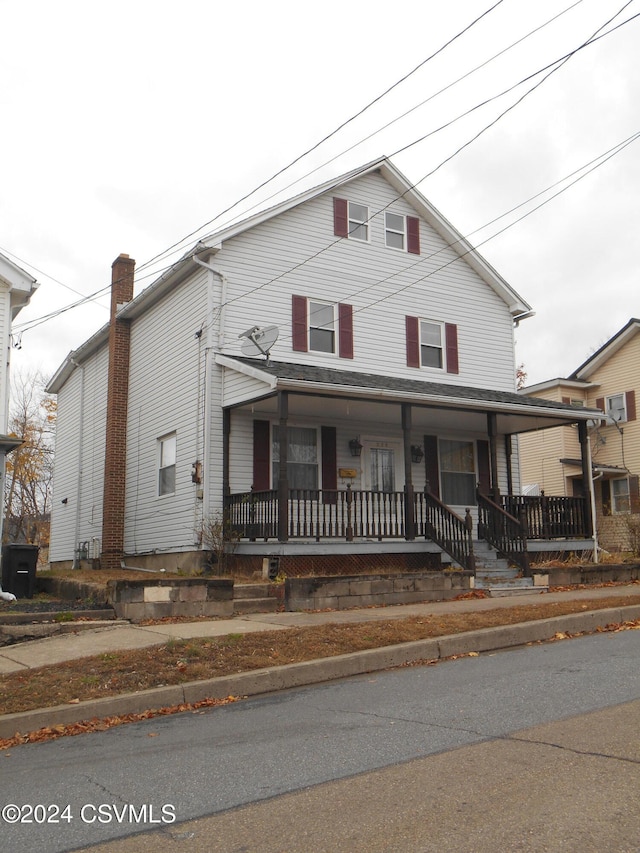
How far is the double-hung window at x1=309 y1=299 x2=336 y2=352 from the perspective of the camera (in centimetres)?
1861

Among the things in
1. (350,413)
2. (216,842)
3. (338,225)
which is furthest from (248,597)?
(338,225)

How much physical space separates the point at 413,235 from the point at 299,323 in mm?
4346

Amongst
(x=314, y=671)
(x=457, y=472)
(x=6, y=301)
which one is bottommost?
(x=314, y=671)

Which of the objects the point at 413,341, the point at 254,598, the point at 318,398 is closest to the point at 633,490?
the point at 413,341

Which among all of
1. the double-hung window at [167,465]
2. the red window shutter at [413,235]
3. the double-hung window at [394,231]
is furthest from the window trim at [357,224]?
the double-hung window at [167,465]

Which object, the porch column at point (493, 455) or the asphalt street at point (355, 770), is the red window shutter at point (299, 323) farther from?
the asphalt street at point (355, 770)

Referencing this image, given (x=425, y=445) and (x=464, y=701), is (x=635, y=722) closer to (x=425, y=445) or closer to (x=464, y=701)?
(x=464, y=701)

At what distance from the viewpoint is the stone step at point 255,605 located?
40.2 feet

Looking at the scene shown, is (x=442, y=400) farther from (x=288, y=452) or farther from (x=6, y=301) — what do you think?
(x=6, y=301)

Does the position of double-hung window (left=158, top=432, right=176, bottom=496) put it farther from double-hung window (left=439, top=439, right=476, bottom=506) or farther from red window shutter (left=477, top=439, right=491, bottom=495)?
red window shutter (left=477, top=439, right=491, bottom=495)

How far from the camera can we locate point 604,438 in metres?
31.2

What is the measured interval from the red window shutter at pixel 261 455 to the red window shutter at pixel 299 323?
6.63 feet

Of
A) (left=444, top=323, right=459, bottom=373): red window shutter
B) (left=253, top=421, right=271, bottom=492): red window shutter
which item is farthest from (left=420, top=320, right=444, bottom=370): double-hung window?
(left=253, top=421, right=271, bottom=492): red window shutter

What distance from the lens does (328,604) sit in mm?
12812
